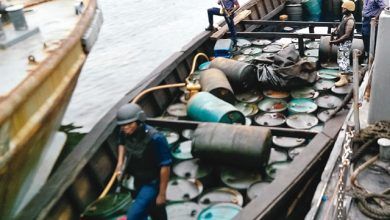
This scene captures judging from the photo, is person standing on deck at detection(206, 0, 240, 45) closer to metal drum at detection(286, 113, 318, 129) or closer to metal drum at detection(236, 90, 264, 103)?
metal drum at detection(236, 90, 264, 103)

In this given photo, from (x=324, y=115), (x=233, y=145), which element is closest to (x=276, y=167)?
(x=233, y=145)

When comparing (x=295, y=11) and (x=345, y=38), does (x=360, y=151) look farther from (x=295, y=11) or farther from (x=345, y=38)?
(x=295, y=11)

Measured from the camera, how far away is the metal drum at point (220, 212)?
5230 millimetres

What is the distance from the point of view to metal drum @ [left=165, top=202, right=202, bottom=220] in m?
5.43

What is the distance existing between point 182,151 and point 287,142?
186cm

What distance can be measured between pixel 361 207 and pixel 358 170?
1.76 feet

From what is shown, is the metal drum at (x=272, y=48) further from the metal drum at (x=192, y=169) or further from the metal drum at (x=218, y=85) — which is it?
the metal drum at (x=192, y=169)

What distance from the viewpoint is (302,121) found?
24.2 ft

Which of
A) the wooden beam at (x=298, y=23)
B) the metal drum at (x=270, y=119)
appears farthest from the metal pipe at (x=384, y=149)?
the wooden beam at (x=298, y=23)

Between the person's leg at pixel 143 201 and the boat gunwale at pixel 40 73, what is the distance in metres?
1.67

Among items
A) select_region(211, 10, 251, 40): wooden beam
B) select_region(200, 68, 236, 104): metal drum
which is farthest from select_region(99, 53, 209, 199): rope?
select_region(211, 10, 251, 40): wooden beam

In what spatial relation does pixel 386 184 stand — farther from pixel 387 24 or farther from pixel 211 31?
pixel 211 31

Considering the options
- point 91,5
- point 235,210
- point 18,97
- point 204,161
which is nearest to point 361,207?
point 235,210

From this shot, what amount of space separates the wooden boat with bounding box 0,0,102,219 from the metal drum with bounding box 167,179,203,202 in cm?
199
